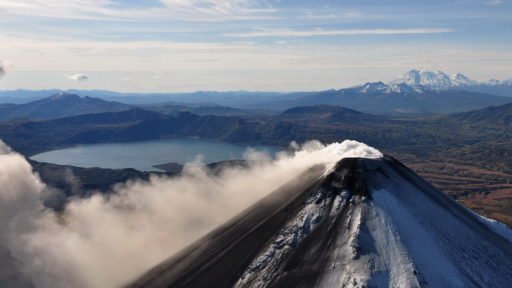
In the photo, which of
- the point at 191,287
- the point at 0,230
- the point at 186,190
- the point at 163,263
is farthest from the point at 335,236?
the point at 186,190

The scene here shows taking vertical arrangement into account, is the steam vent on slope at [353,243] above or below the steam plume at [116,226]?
above

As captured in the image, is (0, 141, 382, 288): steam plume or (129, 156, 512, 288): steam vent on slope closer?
(129, 156, 512, 288): steam vent on slope

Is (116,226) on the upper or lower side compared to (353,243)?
lower

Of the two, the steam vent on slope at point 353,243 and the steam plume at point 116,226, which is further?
the steam plume at point 116,226

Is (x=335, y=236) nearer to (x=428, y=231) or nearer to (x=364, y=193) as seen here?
(x=364, y=193)

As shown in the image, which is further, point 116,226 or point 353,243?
point 116,226
